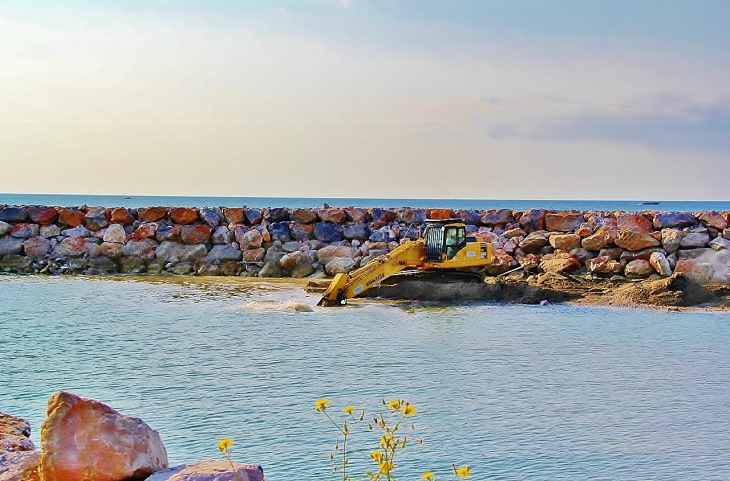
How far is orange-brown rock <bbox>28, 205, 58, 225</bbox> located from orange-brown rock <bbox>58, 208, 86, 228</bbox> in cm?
19

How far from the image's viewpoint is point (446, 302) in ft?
52.7

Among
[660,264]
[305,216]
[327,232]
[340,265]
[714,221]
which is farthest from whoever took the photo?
[305,216]

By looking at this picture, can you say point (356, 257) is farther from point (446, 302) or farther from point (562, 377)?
point (562, 377)

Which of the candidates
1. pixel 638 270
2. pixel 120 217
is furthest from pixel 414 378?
pixel 120 217

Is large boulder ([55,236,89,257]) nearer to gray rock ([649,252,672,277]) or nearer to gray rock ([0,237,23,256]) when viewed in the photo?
gray rock ([0,237,23,256])

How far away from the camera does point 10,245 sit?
2266cm

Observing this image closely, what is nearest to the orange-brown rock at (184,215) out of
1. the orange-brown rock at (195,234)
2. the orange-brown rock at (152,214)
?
the orange-brown rock at (152,214)

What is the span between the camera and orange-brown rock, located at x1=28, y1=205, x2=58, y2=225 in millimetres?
23531

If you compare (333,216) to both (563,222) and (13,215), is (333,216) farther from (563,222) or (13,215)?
(13,215)

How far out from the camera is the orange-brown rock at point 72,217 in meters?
23.5

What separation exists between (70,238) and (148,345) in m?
12.8

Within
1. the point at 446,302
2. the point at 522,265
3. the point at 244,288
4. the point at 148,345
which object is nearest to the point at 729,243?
the point at 522,265

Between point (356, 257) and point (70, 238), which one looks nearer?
point (356, 257)

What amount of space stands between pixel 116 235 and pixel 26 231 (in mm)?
2664
